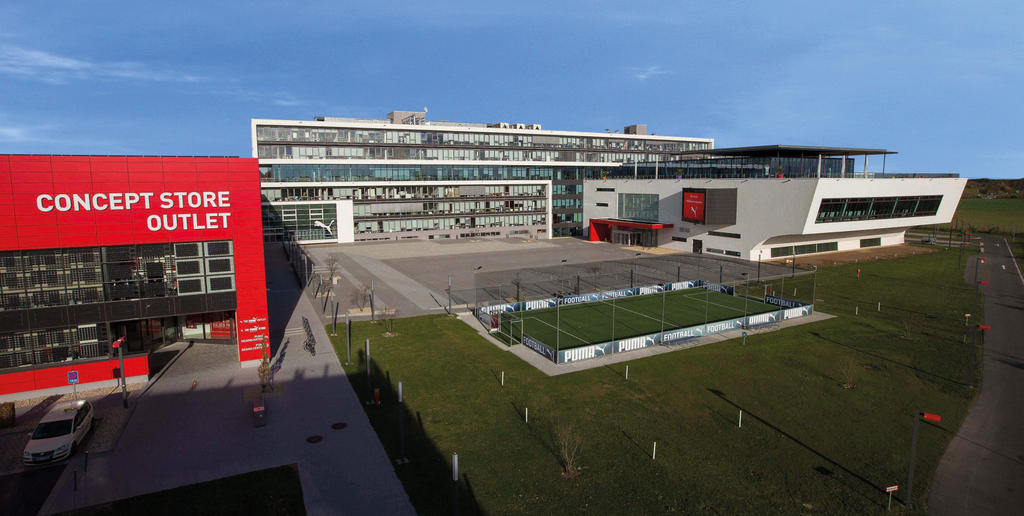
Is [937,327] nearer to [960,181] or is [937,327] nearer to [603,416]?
[603,416]

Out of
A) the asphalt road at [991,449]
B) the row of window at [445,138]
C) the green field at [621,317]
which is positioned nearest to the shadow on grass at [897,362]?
the asphalt road at [991,449]

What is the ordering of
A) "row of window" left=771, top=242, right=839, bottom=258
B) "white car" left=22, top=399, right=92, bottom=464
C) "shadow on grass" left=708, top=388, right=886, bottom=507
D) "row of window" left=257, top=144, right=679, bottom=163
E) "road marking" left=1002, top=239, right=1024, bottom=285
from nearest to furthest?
"shadow on grass" left=708, top=388, right=886, bottom=507
"white car" left=22, top=399, right=92, bottom=464
"road marking" left=1002, top=239, right=1024, bottom=285
"row of window" left=771, top=242, right=839, bottom=258
"row of window" left=257, top=144, right=679, bottom=163

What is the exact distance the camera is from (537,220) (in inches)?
3691

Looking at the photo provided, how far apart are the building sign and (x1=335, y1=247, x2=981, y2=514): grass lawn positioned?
3198 centimetres

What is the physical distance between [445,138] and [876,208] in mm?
62310

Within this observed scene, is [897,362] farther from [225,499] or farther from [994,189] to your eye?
[994,189]

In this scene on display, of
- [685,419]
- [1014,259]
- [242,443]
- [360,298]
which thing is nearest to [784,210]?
[1014,259]

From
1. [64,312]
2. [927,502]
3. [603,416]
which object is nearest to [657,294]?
[603,416]

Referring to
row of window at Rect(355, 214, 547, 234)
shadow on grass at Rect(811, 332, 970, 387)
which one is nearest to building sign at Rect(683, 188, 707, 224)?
row of window at Rect(355, 214, 547, 234)

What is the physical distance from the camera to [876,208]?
63.5 metres

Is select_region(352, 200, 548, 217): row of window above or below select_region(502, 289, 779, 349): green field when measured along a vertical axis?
above

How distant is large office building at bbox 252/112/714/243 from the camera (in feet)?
257

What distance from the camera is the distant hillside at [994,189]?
15900 centimetres

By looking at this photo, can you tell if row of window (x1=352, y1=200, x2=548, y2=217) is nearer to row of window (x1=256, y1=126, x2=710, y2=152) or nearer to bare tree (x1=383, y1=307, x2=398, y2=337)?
row of window (x1=256, y1=126, x2=710, y2=152)
